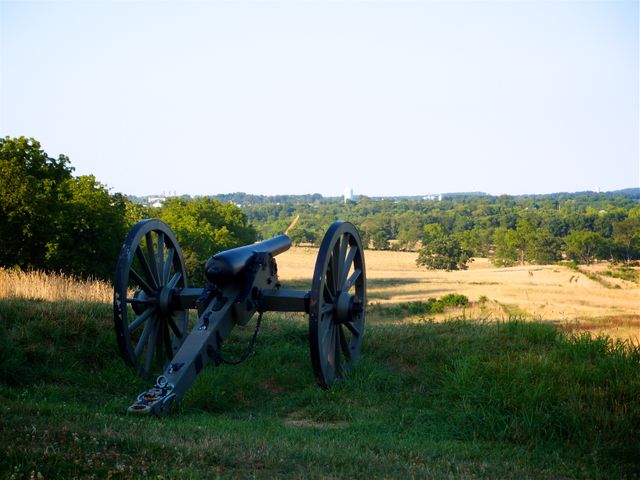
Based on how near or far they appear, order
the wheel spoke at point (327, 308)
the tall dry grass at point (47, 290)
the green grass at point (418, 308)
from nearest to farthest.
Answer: the wheel spoke at point (327, 308), the tall dry grass at point (47, 290), the green grass at point (418, 308)

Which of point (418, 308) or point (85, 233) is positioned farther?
point (418, 308)

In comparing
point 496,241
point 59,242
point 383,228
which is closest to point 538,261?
point 496,241

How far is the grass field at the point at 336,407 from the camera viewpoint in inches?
184

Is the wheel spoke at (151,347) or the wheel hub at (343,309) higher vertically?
the wheel hub at (343,309)

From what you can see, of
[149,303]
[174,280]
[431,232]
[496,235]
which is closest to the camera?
[149,303]

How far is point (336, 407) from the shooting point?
7102 millimetres

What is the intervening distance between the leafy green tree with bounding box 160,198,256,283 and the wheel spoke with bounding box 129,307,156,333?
87.1ft

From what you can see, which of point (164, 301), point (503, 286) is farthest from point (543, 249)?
point (164, 301)

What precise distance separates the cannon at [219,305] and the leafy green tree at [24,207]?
15.0 m

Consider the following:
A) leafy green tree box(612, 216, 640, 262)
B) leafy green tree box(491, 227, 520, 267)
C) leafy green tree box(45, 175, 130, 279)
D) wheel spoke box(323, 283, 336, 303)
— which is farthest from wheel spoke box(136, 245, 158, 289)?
leafy green tree box(612, 216, 640, 262)

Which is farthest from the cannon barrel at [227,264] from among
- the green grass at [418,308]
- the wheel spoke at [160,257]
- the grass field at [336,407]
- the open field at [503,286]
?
the open field at [503,286]

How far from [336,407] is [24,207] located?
1803 cm

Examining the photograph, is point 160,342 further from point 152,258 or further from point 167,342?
point 152,258

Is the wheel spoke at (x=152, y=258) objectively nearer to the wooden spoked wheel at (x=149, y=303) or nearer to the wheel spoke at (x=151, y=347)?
the wooden spoked wheel at (x=149, y=303)
